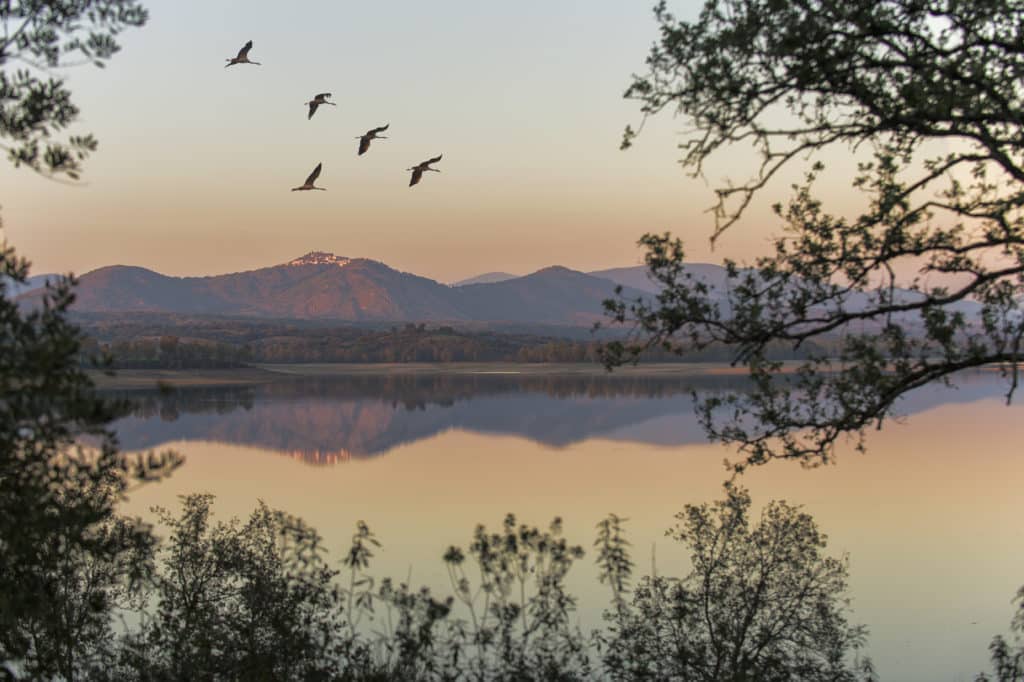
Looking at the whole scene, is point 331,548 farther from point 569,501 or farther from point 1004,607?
point 1004,607

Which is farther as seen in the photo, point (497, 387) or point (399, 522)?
point (497, 387)

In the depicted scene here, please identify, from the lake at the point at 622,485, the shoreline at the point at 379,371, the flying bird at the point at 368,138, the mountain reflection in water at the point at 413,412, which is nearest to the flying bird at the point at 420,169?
the flying bird at the point at 368,138

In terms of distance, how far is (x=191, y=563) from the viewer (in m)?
14.0

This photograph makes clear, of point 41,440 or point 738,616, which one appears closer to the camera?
point 41,440

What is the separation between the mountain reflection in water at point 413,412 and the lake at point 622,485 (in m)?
0.38

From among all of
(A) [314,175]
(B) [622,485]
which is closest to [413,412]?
(B) [622,485]

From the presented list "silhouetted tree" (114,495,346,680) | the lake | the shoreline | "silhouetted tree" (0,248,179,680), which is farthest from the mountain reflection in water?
"silhouetted tree" (0,248,179,680)

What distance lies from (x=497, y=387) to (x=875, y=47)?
103304 mm

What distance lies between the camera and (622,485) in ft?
129

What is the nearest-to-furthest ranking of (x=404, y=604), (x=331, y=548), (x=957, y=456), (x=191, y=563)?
(x=404, y=604) < (x=191, y=563) < (x=331, y=548) < (x=957, y=456)

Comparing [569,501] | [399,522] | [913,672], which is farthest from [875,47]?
[569,501]

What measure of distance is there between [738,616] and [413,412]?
71.0m

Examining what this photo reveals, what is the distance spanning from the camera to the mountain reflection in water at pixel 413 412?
62.9 m

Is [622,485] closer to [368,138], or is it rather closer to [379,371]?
[368,138]
